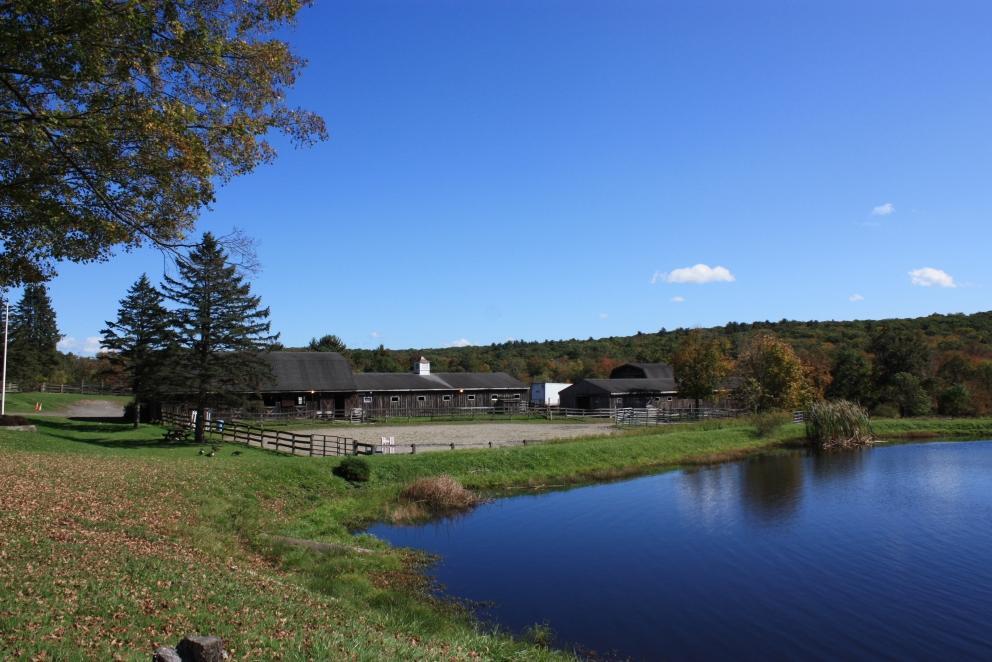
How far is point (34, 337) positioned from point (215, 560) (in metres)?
83.0

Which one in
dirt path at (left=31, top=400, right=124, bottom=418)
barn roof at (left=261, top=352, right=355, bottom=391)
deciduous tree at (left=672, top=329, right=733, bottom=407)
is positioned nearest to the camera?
barn roof at (left=261, top=352, right=355, bottom=391)

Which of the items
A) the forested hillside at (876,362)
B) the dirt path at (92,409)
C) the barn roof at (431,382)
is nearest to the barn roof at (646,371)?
the forested hillside at (876,362)

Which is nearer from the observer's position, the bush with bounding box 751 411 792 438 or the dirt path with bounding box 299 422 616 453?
the dirt path with bounding box 299 422 616 453

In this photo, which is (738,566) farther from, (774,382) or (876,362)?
(876,362)

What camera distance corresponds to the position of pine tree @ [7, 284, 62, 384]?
65312 mm

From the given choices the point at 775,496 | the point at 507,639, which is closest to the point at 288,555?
the point at 507,639

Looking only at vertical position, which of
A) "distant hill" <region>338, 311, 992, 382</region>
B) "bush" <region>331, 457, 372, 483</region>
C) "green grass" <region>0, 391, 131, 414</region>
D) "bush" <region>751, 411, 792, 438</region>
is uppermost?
"distant hill" <region>338, 311, 992, 382</region>

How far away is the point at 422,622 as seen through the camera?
37.8 feet

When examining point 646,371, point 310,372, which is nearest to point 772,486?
point 310,372

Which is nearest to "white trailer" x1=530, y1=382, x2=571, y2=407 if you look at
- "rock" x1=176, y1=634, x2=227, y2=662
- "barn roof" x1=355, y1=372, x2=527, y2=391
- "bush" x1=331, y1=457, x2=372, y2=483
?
"barn roof" x1=355, y1=372, x2=527, y2=391

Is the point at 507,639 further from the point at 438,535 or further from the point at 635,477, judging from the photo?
the point at 635,477

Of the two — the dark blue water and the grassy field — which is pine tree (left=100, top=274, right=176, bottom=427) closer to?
the grassy field

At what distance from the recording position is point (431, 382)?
6066 cm

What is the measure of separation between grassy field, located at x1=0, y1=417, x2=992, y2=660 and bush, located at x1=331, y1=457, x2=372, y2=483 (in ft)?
1.19
